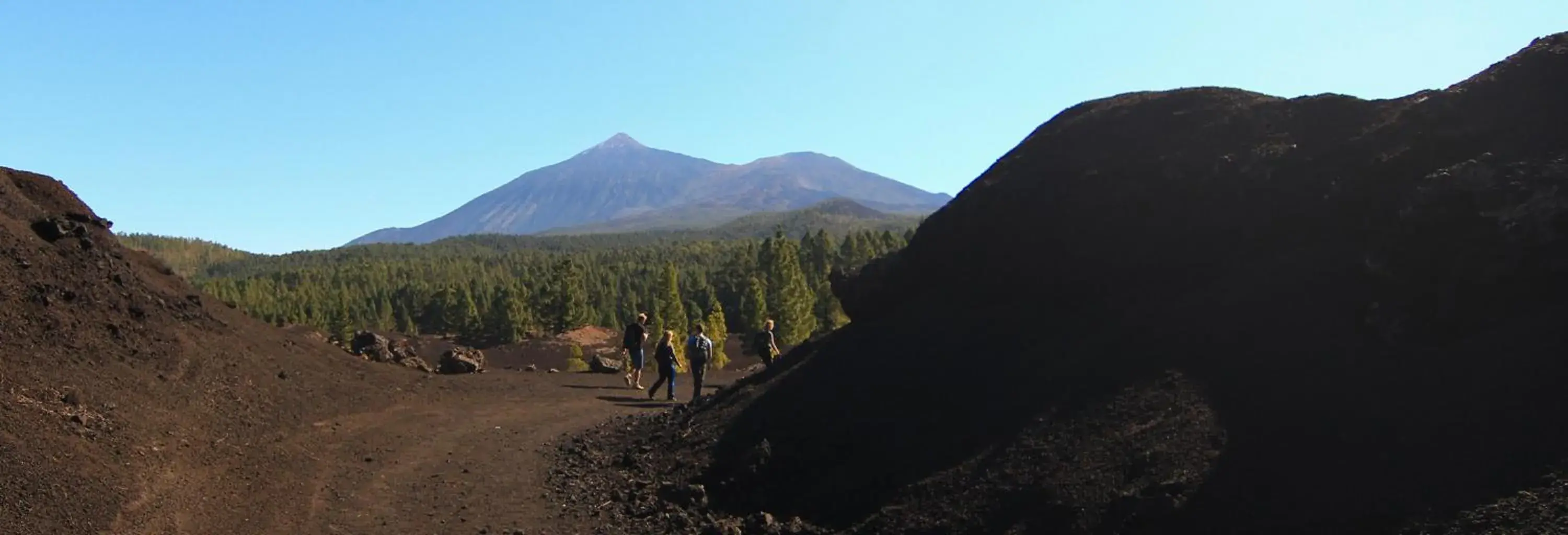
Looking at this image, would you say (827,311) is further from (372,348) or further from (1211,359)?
(1211,359)

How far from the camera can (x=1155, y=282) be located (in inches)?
504

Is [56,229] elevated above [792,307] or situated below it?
above

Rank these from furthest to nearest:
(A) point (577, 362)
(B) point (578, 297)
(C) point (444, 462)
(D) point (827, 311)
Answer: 1. (B) point (578, 297)
2. (D) point (827, 311)
3. (A) point (577, 362)
4. (C) point (444, 462)

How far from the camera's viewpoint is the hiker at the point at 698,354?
2053cm

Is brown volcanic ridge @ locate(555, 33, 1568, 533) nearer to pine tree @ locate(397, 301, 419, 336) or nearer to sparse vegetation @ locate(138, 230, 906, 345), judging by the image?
sparse vegetation @ locate(138, 230, 906, 345)

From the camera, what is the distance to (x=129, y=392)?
42.8 feet

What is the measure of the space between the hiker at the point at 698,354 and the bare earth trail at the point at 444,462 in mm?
1147

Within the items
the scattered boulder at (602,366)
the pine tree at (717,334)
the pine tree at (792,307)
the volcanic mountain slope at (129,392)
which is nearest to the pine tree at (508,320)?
the pine tree at (792,307)

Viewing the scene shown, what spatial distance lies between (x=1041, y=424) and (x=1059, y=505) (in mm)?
1613

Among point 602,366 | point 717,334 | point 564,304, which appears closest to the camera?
point 602,366

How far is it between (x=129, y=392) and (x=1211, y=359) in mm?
13579

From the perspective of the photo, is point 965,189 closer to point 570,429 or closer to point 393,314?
point 570,429

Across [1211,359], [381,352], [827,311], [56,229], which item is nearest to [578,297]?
[827,311]

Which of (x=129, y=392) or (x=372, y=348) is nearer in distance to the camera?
(x=129, y=392)
